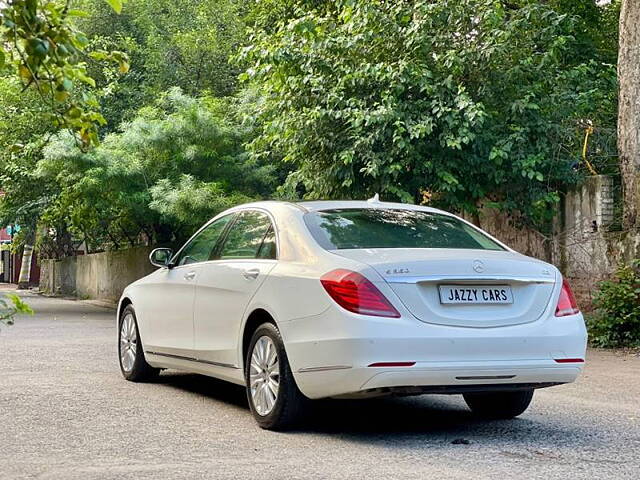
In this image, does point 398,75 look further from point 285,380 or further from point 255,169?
point 285,380

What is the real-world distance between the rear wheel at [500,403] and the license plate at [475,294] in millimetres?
1075

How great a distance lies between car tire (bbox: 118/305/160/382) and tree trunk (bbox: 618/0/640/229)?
24.9ft

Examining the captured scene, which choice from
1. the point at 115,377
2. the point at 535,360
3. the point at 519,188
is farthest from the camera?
the point at 519,188

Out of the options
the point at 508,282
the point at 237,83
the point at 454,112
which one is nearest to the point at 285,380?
the point at 508,282

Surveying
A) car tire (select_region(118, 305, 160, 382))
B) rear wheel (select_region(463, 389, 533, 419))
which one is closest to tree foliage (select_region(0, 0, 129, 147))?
rear wheel (select_region(463, 389, 533, 419))

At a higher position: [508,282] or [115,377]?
[508,282]

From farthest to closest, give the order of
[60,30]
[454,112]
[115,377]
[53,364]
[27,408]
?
1. [454,112]
2. [53,364]
3. [115,377]
4. [27,408]
5. [60,30]

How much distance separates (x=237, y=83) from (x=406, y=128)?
39.4ft

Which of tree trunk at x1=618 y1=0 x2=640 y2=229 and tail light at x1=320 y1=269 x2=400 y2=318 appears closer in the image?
tail light at x1=320 y1=269 x2=400 y2=318

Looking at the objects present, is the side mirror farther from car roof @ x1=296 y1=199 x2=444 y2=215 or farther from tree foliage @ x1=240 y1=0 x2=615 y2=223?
tree foliage @ x1=240 y1=0 x2=615 y2=223

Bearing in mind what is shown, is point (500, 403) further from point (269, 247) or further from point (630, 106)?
point (630, 106)

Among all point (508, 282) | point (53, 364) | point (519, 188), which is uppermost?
point (519, 188)

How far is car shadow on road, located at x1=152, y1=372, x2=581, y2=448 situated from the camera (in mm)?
7328

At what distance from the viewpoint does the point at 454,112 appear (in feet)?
51.9
